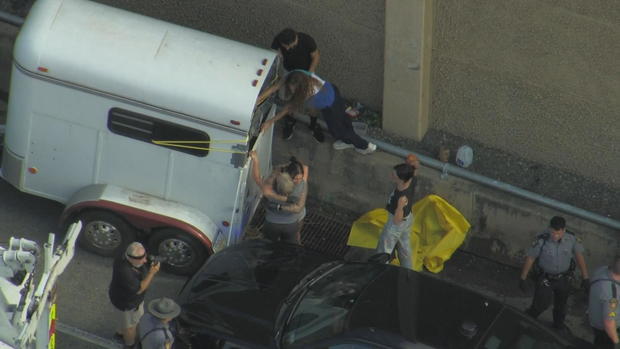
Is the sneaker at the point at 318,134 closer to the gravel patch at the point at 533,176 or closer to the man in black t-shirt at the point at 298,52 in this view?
the man in black t-shirt at the point at 298,52

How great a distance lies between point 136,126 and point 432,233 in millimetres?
3685

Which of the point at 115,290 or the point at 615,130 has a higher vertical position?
the point at 615,130

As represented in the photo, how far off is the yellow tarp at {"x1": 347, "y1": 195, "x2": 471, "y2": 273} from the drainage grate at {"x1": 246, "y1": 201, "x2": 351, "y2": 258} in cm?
23

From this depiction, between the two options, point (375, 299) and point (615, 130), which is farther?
point (615, 130)

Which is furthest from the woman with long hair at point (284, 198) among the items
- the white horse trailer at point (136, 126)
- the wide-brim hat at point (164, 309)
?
the wide-brim hat at point (164, 309)

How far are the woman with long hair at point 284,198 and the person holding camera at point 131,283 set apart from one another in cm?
160

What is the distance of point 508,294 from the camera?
41.9 ft

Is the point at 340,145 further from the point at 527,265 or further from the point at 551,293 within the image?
the point at 551,293

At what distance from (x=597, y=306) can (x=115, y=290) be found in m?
4.77

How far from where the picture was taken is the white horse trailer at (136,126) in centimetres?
1129

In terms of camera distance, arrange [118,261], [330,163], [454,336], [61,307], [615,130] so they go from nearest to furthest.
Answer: [454,336] < [118,261] < [61,307] < [615,130] < [330,163]

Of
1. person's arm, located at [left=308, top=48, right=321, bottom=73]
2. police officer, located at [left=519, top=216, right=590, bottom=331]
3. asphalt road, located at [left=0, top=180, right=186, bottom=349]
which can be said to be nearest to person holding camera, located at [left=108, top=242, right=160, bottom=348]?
asphalt road, located at [left=0, top=180, right=186, bottom=349]

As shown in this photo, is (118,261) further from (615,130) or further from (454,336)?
(615,130)

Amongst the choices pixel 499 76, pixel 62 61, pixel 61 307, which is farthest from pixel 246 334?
pixel 499 76
